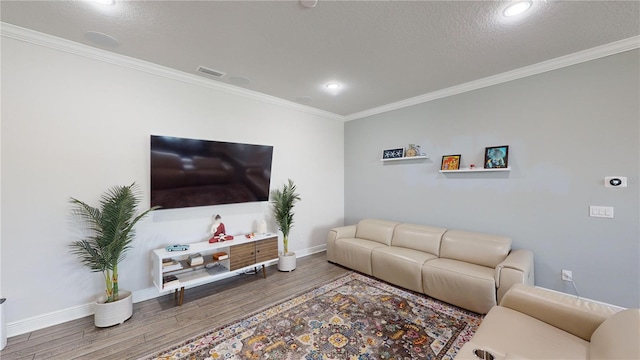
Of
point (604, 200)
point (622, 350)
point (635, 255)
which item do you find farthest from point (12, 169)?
point (635, 255)

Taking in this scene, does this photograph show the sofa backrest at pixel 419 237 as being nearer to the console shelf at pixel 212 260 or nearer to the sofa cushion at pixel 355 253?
the sofa cushion at pixel 355 253

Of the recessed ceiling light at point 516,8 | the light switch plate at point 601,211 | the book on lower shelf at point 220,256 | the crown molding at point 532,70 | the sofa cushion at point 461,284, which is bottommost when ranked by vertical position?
the sofa cushion at point 461,284

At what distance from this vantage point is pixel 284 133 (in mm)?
4258

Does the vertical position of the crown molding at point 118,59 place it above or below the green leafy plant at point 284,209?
above

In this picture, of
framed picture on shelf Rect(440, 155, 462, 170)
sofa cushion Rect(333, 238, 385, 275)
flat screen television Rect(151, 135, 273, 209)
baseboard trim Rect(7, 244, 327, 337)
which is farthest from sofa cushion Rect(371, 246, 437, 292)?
baseboard trim Rect(7, 244, 327, 337)

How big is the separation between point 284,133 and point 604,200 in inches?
162

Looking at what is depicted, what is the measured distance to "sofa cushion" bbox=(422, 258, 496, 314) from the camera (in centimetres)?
254

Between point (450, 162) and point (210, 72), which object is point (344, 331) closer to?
point (450, 162)

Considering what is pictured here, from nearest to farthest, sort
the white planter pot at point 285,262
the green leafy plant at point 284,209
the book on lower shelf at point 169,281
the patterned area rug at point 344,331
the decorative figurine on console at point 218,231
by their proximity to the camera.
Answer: the patterned area rug at point 344,331 < the book on lower shelf at point 169,281 < the decorative figurine on console at point 218,231 < the white planter pot at point 285,262 < the green leafy plant at point 284,209

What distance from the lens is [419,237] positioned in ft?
11.9

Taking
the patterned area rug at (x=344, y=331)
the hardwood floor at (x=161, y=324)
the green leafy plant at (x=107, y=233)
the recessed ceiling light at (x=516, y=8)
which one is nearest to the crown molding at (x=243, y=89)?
the recessed ceiling light at (x=516, y=8)

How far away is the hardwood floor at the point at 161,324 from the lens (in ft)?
6.81

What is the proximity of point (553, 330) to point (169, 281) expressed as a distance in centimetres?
348

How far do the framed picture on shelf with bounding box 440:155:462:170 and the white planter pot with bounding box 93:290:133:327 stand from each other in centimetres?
428
